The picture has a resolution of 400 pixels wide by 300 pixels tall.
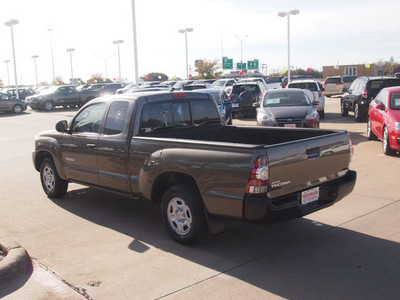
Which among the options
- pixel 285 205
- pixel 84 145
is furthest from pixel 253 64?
pixel 285 205

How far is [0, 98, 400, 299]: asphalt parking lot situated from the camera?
421 cm

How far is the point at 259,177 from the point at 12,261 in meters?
2.70

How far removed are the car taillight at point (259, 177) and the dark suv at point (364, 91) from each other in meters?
13.3

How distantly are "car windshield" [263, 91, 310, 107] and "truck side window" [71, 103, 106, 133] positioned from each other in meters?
8.03

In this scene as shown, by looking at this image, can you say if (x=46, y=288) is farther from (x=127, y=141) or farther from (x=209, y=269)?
(x=127, y=141)

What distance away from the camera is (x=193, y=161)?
4961 millimetres

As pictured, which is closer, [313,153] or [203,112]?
[313,153]

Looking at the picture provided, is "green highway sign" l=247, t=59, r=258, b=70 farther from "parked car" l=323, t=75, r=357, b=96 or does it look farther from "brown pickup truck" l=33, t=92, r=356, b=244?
"brown pickup truck" l=33, t=92, r=356, b=244

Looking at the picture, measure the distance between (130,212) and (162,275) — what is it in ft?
7.99

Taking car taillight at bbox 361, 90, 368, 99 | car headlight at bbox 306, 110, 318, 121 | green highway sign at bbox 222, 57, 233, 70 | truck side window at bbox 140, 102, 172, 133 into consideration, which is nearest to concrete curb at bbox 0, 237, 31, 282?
truck side window at bbox 140, 102, 172, 133

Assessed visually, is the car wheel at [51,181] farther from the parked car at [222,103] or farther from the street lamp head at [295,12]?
the street lamp head at [295,12]

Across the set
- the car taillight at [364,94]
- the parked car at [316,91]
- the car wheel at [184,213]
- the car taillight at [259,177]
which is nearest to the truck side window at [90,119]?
the car wheel at [184,213]

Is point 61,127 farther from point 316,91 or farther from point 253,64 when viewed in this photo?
point 253,64

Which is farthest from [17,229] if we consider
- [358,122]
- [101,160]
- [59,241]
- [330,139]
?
[358,122]
